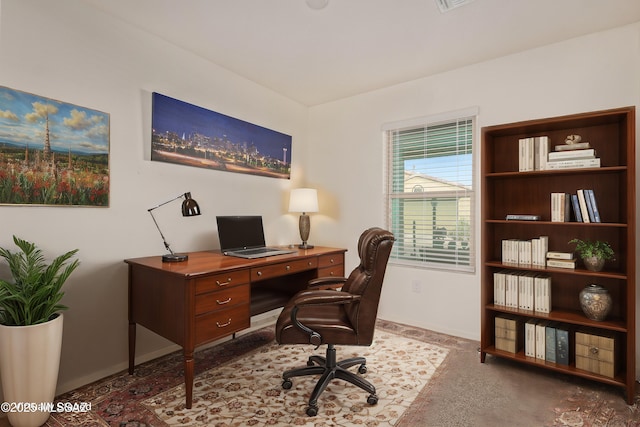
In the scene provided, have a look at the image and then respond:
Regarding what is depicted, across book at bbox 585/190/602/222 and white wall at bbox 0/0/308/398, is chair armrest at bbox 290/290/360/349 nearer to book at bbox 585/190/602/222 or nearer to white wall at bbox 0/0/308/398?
white wall at bbox 0/0/308/398

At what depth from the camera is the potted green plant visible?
1.73 meters

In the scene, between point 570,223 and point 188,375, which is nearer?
point 188,375

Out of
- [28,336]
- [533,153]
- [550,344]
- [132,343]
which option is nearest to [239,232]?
[132,343]

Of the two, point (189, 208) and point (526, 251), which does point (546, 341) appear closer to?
point (526, 251)

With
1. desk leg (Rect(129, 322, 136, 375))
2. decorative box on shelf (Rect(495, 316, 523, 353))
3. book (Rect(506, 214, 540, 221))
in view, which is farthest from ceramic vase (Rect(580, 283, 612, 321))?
desk leg (Rect(129, 322, 136, 375))

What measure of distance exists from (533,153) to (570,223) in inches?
22.8

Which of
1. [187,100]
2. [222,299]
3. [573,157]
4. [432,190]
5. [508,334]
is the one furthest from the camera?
[432,190]

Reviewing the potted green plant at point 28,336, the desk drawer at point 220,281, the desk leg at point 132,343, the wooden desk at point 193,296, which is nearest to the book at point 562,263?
the wooden desk at point 193,296

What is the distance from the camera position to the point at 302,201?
3.58m

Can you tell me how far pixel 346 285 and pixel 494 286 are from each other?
1.30 meters

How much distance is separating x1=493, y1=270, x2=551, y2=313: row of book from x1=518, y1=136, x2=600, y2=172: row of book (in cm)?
83

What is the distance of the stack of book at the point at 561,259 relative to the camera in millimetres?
2395

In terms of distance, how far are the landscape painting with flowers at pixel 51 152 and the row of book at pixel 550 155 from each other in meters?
3.10

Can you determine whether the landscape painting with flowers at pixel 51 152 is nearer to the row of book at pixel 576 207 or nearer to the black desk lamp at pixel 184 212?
the black desk lamp at pixel 184 212
